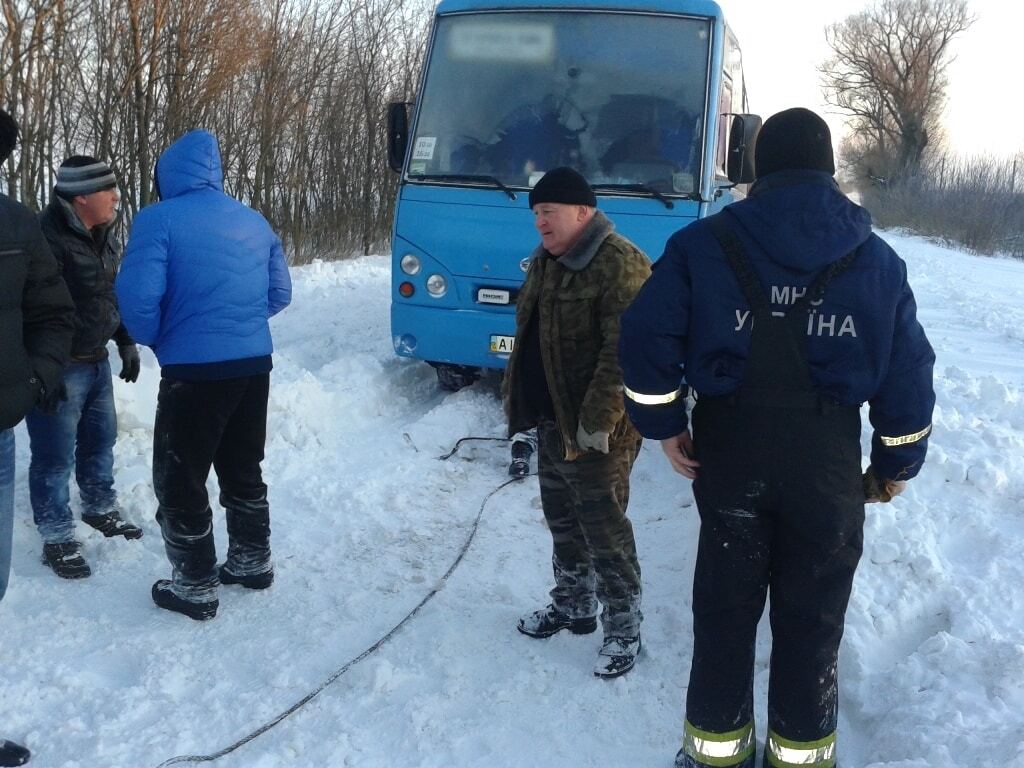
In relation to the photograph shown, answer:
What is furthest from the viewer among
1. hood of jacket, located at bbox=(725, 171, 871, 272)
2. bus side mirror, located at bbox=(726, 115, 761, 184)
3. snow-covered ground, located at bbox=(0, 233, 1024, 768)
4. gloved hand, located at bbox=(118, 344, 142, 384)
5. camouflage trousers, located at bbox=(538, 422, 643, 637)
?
bus side mirror, located at bbox=(726, 115, 761, 184)

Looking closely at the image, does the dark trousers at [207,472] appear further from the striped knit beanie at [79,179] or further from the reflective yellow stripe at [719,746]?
the reflective yellow stripe at [719,746]

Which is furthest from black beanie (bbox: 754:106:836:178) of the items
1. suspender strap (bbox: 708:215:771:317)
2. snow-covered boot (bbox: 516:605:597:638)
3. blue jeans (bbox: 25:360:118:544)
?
blue jeans (bbox: 25:360:118:544)

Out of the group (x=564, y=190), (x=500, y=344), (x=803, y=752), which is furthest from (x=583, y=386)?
(x=500, y=344)

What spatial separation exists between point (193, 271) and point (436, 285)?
3.17 metres

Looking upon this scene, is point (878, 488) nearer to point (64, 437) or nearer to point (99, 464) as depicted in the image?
point (64, 437)

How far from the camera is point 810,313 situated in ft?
7.70

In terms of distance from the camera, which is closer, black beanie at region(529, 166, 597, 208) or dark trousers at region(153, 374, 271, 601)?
black beanie at region(529, 166, 597, 208)

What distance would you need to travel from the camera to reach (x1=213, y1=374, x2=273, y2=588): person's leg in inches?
151

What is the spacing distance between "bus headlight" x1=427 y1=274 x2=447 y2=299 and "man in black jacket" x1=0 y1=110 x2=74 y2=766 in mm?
3718

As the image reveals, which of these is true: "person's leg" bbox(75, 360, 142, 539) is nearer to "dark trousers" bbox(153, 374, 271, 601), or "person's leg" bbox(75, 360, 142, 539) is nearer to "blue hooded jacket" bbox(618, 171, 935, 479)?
"dark trousers" bbox(153, 374, 271, 601)

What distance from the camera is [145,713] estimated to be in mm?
3131

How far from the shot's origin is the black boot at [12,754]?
2826 millimetres

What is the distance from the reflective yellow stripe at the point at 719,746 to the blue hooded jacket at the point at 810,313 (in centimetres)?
94

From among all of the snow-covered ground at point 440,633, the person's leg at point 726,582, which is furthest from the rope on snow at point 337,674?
the person's leg at point 726,582
